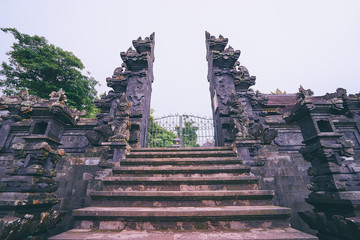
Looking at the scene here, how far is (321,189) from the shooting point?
3.62 m

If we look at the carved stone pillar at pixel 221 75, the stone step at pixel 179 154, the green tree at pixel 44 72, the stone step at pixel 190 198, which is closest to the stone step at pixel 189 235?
the stone step at pixel 190 198

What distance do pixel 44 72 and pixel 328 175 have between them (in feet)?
81.0

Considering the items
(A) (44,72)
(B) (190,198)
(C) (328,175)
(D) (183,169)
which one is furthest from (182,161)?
(A) (44,72)

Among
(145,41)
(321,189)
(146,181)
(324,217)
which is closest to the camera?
(324,217)

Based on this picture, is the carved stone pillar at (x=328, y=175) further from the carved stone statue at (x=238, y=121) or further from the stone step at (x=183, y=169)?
the stone step at (x=183, y=169)

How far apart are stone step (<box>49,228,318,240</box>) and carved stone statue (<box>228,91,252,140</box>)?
282 centimetres

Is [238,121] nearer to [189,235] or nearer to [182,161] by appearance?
[182,161]

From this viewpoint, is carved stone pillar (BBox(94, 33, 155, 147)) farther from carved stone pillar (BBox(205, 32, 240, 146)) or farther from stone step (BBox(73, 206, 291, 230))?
stone step (BBox(73, 206, 291, 230))

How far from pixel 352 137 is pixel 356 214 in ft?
15.4

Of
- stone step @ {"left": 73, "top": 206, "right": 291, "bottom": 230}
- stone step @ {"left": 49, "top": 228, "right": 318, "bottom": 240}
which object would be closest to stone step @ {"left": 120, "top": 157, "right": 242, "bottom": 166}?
stone step @ {"left": 73, "top": 206, "right": 291, "bottom": 230}

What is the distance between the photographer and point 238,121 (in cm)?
546

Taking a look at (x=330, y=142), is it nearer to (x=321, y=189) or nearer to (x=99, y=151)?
(x=321, y=189)

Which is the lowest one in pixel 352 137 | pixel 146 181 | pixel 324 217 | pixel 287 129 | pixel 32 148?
pixel 324 217

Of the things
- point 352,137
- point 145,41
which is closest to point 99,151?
point 145,41
